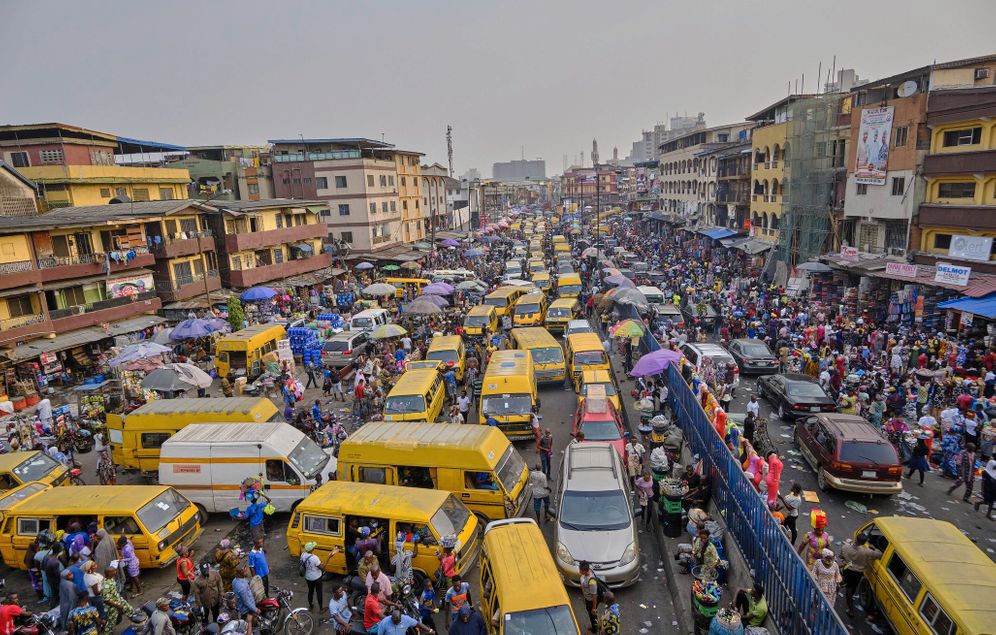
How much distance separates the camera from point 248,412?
48.3 ft

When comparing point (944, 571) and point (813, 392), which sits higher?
point (944, 571)

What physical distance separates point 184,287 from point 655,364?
26.1m

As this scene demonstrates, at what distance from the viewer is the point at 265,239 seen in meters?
37.3

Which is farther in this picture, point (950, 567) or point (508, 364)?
point (508, 364)

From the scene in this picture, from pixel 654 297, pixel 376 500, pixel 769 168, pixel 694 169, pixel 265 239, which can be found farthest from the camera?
pixel 694 169

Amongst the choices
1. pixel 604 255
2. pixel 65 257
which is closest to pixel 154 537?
pixel 65 257

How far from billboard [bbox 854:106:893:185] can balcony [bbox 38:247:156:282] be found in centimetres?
3603

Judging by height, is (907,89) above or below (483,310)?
above

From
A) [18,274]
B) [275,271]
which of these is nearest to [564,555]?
[18,274]

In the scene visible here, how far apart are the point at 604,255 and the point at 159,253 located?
3821cm

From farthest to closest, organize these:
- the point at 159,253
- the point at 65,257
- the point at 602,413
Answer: the point at 159,253 < the point at 65,257 < the point at 602,413

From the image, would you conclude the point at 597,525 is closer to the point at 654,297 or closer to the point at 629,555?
the point at 629,555

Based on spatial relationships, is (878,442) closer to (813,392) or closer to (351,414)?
(813,392)

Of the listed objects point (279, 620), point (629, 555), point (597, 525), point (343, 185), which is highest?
point (343, 185)
